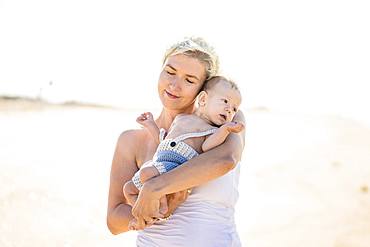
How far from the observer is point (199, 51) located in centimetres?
286

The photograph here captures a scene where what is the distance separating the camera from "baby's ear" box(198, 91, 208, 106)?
2.79 meters

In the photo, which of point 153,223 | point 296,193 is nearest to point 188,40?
point 153,223

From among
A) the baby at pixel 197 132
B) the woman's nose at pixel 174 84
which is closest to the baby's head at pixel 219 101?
the baby at pixel 197 132

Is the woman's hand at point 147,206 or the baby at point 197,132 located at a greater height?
the baby at point 197,132

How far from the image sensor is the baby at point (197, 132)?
2631 millimetres

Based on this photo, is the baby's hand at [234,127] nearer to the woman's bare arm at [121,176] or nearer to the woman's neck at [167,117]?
the woman's neck at [167,117]

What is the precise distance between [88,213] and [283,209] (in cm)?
207

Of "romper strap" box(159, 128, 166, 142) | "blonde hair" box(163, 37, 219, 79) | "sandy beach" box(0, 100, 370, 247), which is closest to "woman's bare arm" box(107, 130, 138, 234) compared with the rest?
"romper strap" box(159, 128, 166, 142)

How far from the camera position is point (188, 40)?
9.48 ft

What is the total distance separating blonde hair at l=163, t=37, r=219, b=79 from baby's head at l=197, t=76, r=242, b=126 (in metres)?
0.09

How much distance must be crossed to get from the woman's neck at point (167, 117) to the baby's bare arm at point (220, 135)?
1.00 feet

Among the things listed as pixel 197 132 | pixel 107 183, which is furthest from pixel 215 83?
pixel 107 183

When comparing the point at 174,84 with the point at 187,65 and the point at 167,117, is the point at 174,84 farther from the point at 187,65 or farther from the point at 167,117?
the point at 167,117

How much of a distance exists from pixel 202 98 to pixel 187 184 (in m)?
0.41
